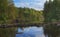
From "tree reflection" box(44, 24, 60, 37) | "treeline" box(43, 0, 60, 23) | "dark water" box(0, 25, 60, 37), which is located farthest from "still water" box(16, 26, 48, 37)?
"treeline" box(43, 0, 60, 23)

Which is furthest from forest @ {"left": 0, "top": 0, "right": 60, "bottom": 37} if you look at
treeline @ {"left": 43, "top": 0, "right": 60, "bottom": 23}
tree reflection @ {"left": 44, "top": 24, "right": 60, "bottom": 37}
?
tree reflection @ {"left": 44, "top": 24, "right": 60, "bottom": 37}

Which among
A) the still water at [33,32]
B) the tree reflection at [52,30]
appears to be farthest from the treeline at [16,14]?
the tree reflection at [52,30]

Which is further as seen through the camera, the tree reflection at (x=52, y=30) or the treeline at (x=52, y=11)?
the treeline at (x=52, y=11)

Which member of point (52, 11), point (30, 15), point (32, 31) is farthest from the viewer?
point (52, 11)

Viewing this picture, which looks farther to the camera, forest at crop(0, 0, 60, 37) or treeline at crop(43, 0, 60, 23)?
treeline at crop(43, 0, 60, 23)

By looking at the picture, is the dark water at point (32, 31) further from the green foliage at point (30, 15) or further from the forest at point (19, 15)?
the green foliage at point (30, 15)

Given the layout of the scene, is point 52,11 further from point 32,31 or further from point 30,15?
point 32,31

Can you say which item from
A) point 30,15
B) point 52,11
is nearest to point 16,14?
point 30,15

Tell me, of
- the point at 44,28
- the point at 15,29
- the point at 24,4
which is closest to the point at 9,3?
the point at 24,4

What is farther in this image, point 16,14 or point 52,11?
point 52,11

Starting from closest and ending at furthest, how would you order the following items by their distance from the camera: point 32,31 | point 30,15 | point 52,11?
1. point 32,31
2. point 30,15
3. point 52,11

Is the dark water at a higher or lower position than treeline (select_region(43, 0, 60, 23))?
lower

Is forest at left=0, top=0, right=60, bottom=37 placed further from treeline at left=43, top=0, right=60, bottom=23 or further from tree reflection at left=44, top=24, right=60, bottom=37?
tree reflection at left=44, top=24, right=60, bottom=37

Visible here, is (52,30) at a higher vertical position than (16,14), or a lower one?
lower
